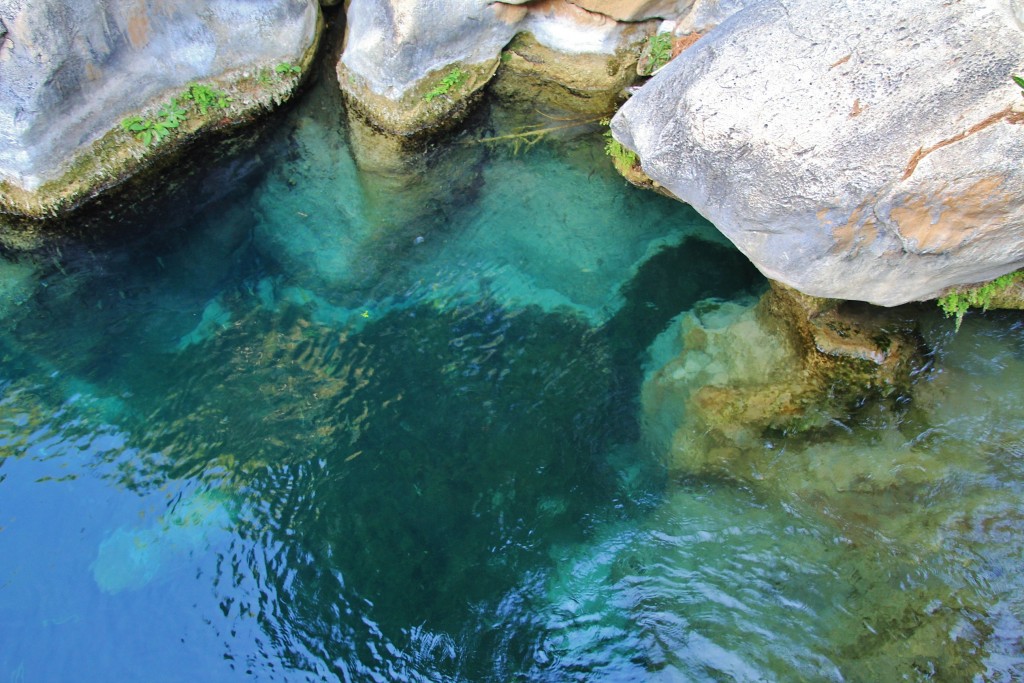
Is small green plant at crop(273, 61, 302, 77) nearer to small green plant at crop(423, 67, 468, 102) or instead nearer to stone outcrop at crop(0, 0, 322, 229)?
stone outcrop at crop(0, 0, 322, 229)

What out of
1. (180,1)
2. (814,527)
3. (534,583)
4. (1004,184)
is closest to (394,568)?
(534,583)

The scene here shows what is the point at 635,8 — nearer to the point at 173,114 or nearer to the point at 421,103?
the point at 421,103

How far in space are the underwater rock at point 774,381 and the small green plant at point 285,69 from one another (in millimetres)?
5492

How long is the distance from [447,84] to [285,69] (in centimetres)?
196

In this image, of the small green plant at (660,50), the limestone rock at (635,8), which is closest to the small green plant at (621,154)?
the small green plant at (660,50)

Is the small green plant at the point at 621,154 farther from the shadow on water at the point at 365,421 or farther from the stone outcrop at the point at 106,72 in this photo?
the stone outcrop at the point at 106,72

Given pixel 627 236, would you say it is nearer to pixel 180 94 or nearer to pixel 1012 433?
pixel 1012 433

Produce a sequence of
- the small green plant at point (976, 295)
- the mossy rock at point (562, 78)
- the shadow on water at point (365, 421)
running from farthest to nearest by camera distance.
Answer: the mossy rock at point (562, 78)
the small green plant at point (976, 295)
the shadow on water at point (365, 421)

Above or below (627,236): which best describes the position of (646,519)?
below

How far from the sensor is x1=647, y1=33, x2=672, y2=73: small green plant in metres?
7.18

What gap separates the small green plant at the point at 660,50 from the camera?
7.18 metres

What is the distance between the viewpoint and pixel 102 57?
22.5ft

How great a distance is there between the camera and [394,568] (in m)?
5.38

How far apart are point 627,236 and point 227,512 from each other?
4660 mm
